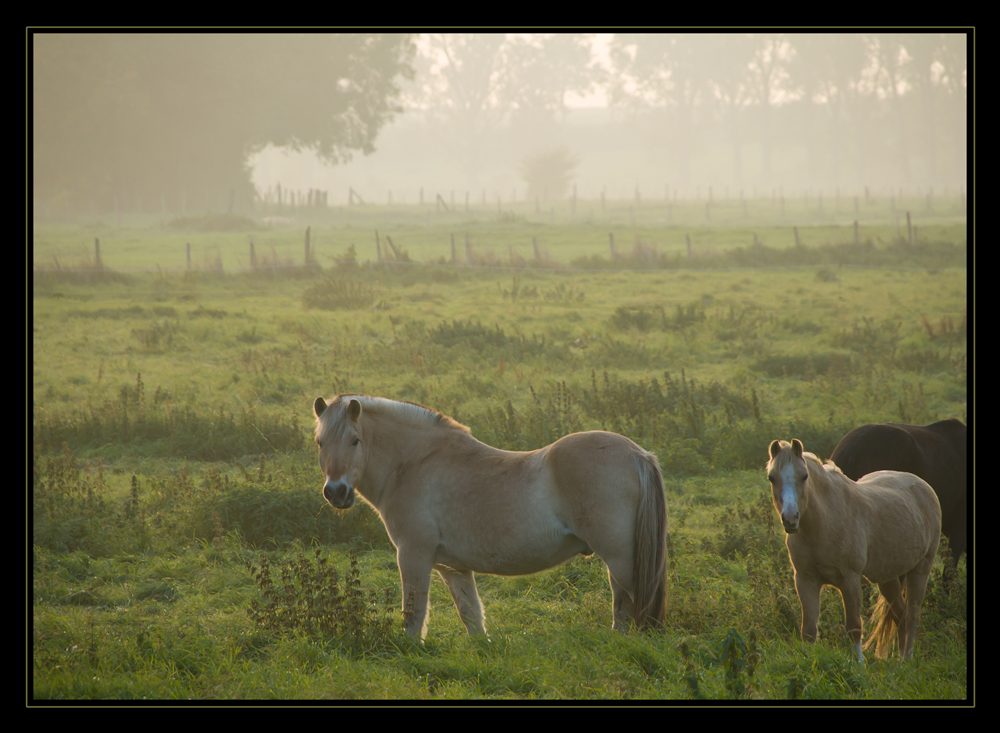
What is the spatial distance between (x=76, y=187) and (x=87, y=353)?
34.5m

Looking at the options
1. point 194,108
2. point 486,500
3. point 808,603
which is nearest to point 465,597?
point 486,500

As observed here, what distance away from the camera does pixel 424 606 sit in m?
4.98

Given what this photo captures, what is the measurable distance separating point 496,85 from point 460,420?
256 ft

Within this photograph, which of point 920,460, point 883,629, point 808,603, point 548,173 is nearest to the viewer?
point 808,603

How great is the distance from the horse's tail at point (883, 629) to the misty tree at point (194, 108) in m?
44.0

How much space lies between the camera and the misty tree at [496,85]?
253 ft

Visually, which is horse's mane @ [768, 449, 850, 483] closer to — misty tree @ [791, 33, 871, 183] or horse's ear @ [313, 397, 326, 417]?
horse's ear @ [313, 397, 326, 417]

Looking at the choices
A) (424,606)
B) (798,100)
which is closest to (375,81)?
(424,606)

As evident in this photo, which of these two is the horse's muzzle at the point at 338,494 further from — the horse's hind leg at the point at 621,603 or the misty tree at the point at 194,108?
the misty tree at the point at 194,108

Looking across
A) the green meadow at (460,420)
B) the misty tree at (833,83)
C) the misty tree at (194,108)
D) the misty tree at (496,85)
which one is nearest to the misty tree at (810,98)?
the misty tree at (833,83)

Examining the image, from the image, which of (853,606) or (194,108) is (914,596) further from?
(194,108)

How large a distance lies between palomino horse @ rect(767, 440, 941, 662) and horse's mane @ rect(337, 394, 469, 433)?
7.39 ft

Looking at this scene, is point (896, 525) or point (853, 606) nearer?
point (853, 606)

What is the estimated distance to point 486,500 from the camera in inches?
193
